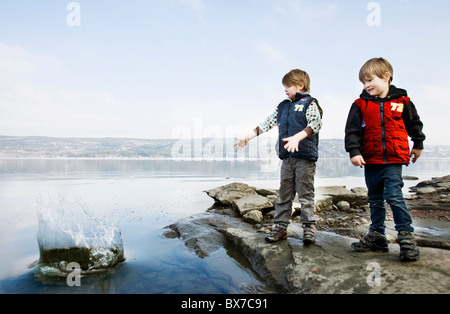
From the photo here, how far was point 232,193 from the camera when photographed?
9586 millimetres

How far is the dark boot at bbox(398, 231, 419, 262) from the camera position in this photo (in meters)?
3.07

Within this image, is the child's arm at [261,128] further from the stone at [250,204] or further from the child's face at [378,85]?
the stone at [250,204]

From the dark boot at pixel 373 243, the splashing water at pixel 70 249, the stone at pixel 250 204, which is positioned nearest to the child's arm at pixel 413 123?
the dark boot at pixel 373 243

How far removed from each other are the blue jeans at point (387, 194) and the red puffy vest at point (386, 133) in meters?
0.14

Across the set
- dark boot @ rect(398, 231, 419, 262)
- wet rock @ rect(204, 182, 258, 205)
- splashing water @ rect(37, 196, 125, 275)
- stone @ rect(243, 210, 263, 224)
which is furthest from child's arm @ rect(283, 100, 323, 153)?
wet rock @ rect(204, 182, 258, 205)

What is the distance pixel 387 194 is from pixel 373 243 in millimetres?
732

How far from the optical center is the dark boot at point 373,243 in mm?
3576

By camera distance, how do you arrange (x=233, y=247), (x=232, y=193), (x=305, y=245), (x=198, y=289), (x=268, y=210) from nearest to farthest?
1. (x=198, y=289)
2. (x=305, y=245)
3. (x=233, y=247)
4. (x=268, y=210)
5. (x=232, y=193)

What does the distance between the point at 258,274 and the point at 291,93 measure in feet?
8.94

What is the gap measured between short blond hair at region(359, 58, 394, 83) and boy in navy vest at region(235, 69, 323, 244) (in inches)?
30.9

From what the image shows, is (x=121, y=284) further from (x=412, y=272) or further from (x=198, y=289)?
(x=412, y=272)

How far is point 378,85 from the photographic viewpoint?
11.5 feet

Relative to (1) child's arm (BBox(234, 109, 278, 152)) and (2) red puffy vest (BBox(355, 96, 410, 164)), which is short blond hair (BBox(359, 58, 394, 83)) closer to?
(2) red puffy vest (BBox(355, 96, 410, 164))
